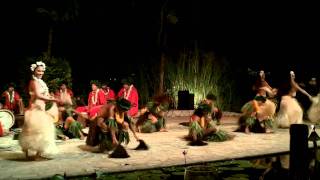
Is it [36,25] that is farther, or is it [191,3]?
[191,3]

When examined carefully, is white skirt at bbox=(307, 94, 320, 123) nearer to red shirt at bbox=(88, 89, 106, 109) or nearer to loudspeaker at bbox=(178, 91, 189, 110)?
loudspeaker at bbox=(178, 91, 189, 110)

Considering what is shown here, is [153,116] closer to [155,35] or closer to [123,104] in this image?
[123,104]

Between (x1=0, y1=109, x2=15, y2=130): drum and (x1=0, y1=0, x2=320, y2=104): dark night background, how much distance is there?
21.2ft

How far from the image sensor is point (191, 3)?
1955cm

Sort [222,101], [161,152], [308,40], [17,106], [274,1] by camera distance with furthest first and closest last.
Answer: [274,1], [308,40], [222,101], [17,106], [161,152]

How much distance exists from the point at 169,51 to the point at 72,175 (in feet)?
41.9

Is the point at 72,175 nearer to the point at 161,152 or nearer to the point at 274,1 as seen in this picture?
the point at 161,152

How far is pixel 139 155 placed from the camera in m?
8.17

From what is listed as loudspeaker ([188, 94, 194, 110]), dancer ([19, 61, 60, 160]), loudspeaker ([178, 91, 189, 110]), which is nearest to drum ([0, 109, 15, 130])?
dancer ([19, 61, 60, 160])

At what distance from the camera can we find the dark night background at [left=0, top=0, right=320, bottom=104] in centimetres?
1798

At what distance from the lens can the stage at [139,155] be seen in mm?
6965

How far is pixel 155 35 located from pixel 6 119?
954cm

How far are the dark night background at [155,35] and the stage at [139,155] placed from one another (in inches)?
311

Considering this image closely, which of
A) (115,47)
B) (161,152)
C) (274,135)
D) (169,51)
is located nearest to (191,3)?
(169,51)
